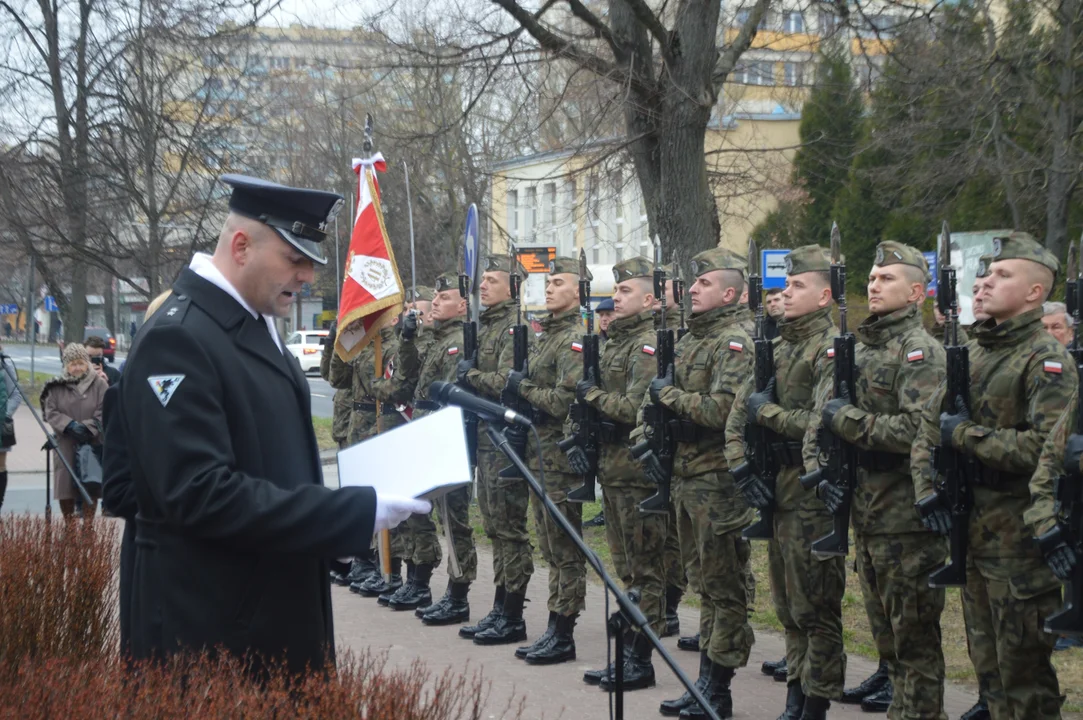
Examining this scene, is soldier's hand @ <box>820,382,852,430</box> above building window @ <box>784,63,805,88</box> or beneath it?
beneath

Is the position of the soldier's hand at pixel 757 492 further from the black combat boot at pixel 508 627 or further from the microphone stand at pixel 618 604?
the black combat boot at pixel 508 627

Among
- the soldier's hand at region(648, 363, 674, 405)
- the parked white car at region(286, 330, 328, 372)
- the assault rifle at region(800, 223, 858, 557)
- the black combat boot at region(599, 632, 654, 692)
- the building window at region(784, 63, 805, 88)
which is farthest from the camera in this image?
the parked white car at region(286, 330, 328, 372)

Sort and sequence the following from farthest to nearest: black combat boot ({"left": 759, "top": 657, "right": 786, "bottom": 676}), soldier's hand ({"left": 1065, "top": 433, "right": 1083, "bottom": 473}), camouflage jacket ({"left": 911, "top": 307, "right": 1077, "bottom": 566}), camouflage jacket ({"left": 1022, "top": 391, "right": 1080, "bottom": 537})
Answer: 1. black combat boot ({"left": 759, "top": 657, "right": 786, "bottom": 676})
2. camouflage jacket ({"left": 911, "top": 307, "right": 1077, "bottom": 566})
3. camouflage jacket ({"left": 1022, "top": 391, "right": 1080, "bottom": 537})
4. soldier's hand ({"left": 1065, "top": 433, "right": 1083, "bottom": 473})

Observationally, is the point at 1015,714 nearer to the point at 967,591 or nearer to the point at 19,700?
the point at 967,591

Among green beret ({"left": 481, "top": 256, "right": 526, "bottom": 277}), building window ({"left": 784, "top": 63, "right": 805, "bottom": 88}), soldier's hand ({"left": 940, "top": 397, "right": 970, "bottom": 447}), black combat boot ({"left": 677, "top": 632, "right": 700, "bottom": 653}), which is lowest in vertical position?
black combat boot ({"left": 677, "top": 632, "right": 700, "bottom": 653})

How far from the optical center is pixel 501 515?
346 inches

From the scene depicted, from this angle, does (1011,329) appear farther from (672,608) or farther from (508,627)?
(508,627)

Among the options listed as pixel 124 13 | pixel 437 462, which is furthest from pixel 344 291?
pixel 124 13

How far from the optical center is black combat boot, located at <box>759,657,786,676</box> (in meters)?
7.53

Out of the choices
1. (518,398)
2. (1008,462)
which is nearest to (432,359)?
(518,398)

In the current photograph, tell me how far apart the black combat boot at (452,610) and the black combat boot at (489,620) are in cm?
40

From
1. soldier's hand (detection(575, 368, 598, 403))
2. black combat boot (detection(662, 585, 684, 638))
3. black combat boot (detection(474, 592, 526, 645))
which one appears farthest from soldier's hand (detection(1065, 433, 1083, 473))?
black combat boot (detection(474, 592, 526, 645))

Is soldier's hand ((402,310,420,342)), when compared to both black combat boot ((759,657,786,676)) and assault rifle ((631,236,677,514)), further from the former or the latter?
black combat boot ((759,657,786,676))

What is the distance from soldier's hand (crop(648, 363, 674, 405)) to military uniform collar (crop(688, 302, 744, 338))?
0.95 ft
